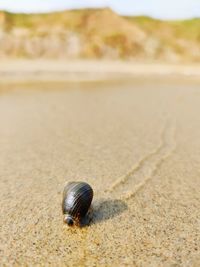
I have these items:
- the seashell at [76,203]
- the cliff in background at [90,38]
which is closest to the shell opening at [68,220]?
the seashell at [76,203]

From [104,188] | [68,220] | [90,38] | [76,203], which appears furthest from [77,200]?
[90,38]

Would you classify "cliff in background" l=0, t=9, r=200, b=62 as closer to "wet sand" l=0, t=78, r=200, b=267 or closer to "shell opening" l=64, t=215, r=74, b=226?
"wet sand" l=0, t=78, r=200, b=267

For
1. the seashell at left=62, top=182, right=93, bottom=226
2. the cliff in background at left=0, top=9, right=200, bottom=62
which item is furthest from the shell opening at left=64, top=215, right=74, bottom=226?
the cliff in background at left=0, top=9, right=200, bottom=62

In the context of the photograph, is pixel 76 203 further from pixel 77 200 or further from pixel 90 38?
pixel 90 38

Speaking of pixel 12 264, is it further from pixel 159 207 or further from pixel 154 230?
pixel 159 207

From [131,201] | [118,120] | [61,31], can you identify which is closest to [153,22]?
[61,31]
